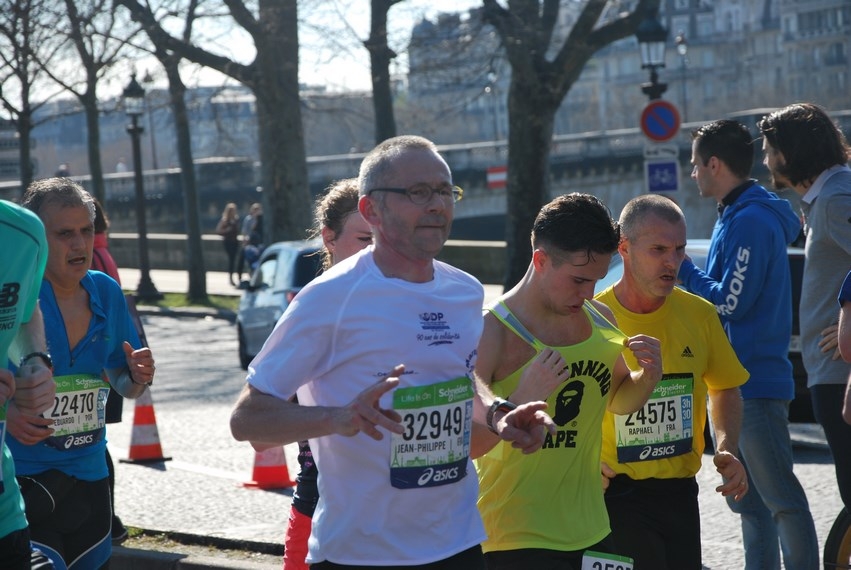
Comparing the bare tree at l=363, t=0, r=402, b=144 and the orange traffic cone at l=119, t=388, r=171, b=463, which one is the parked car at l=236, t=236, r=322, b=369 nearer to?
the orange traffic cone at l=119, t=388, r=171, b=463

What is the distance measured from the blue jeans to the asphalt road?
3.06 ft

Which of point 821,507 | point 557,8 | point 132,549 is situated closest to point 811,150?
point 821,507

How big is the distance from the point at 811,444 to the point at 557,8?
13776mm

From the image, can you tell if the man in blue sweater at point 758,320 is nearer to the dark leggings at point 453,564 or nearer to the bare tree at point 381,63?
the dark leggings at point 453,564

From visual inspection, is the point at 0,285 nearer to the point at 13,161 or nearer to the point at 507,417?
the point at 507,417

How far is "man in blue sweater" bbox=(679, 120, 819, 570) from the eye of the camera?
532 cm

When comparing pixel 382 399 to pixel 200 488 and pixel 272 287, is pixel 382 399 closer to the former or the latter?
pixel 200 488

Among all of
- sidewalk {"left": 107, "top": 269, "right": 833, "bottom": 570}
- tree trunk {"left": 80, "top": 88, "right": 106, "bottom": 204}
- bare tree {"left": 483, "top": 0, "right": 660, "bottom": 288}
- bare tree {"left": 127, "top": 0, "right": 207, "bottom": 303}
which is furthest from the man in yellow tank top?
tree trunk {"left": 80, "top": 88, "right": 106, "bottom": 204}

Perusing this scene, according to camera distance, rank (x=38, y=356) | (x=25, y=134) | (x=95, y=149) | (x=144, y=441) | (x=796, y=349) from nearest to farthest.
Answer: (x=38, y=356)
(x=796, y=349)
(x=144, y=441)
(x=25, y=134)
(x=95, y=149)

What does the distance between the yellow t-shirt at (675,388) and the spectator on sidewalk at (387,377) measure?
1.23m

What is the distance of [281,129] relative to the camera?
2367cm

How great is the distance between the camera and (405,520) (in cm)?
342

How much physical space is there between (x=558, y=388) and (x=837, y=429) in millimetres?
1334

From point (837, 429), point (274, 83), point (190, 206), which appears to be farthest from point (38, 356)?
point (190, 206)
